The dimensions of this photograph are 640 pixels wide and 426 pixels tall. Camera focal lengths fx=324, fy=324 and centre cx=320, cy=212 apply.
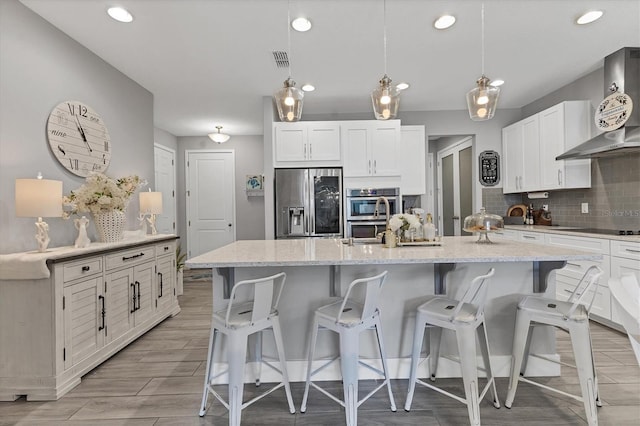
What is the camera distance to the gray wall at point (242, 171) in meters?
6.44

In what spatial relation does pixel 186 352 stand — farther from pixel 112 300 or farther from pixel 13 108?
pixel 13 108

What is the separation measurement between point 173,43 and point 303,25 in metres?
1.19

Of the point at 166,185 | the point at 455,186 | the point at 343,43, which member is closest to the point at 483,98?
the point at 343,43

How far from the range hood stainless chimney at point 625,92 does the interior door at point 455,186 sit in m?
1.94

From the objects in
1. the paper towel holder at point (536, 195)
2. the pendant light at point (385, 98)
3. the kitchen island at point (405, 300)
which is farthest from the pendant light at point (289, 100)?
the paper towel holder at point (536, 195)

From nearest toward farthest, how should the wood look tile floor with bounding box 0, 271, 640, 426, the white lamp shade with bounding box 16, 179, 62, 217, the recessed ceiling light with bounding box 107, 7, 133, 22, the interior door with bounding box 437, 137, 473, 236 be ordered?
the wood look tile floor with bounding box 0, 271, 640, 426
the white lamp shade with bounding box 16, 179, 62, 217
the recessed ceiling light with bounding box 107, 7, 133, 22
the interior door with bounding box 437, 137, 473, 236

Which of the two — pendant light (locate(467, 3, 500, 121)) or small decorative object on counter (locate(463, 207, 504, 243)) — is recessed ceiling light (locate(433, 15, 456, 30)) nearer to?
pendant light (locate(467, 3, 500, 121))

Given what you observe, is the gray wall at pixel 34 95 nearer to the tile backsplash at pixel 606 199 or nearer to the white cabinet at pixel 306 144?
the white cabinet at pixel 306 144

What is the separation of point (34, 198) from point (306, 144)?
287 cm

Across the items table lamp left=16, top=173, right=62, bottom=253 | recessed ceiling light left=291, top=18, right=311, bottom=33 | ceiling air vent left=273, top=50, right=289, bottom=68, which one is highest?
ceiling air vent left=273, top=50, right=289, bottom=68

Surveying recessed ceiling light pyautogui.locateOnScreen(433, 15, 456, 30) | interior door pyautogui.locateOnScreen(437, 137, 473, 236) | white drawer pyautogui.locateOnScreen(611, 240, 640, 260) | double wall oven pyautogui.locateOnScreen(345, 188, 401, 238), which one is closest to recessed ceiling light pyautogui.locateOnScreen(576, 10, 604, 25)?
recessed ceiling light pyautogui.locateOnScreen(433, 15, 456, 30)

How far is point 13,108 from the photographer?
7.40 ft

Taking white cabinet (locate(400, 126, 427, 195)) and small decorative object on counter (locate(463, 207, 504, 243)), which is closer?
small decorative object on counter (locate(463, 207, 504, 243))

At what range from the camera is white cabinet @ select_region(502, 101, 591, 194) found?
369 cm
